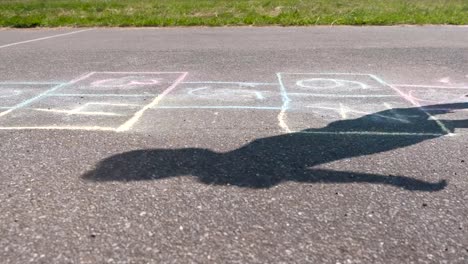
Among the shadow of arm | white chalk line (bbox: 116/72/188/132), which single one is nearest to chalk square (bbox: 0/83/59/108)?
white chalk line (bbox: 116/72/188/132)

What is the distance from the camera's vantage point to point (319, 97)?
7508mm

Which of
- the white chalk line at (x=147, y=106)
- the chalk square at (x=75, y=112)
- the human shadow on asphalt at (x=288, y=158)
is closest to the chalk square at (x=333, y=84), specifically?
the human shadow on asphalt at (x=288, y=158)

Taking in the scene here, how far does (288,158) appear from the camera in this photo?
4996 mm

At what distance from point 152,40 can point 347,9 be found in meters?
9.39

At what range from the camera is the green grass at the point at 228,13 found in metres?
18.2

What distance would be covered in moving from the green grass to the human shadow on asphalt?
12576 millimetres

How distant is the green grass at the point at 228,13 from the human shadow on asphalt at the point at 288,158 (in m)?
12.6

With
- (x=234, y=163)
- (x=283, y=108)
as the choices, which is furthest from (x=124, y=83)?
(x=234, y=163)

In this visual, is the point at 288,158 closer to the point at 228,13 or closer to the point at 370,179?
the point at 370,179

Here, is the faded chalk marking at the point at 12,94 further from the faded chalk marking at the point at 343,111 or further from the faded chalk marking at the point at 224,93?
the faded chalk marking at the point at 343,111

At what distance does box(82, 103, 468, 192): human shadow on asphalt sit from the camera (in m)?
4.52

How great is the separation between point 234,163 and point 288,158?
53 centimetres

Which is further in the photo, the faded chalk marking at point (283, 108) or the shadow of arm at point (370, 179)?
the faded chalk marking at point (283, 108)

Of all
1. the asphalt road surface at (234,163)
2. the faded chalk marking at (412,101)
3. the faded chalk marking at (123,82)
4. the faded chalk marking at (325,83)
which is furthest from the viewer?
the faded chalk marking at (123,82)
